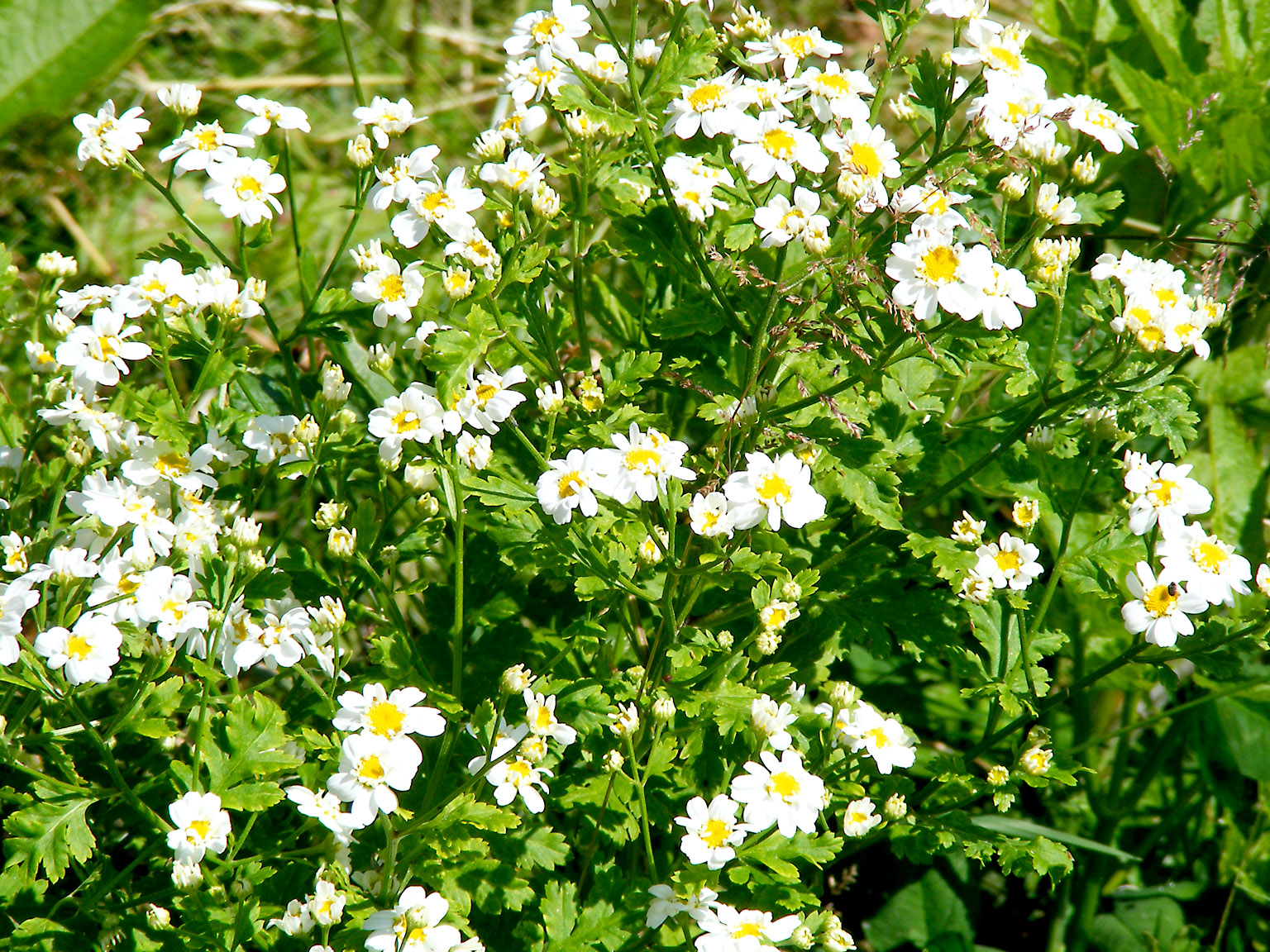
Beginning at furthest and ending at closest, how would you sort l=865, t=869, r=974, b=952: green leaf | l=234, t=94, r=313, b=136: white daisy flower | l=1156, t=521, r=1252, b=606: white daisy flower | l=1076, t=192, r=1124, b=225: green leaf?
l=865, t=869, r=974, b=952: green leaf
l=1076, t=192, r=1124, b=225: green leaf
l=234, t=94, r=313, b=136: white daisy flower
l=1156, t=521, r=1252, b=606: white daisy flower

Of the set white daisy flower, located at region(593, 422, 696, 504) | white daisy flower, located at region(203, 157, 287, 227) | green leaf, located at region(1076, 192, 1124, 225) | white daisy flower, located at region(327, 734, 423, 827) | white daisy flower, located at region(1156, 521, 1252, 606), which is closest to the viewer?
white daisy flower, located at region(327, 734, 423, 827)

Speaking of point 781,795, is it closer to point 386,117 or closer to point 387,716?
point 387,716

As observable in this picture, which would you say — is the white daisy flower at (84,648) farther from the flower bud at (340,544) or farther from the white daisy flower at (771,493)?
the white daisy flower at (771,493)

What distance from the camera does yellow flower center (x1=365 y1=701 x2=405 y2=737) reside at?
2074 mm

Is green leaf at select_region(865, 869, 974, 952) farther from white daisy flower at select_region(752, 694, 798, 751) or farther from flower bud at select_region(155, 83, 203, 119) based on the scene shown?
flower bud at select_region(155, 83, 203, 119)

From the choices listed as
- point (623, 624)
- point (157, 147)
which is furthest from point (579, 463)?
point (157, 147)

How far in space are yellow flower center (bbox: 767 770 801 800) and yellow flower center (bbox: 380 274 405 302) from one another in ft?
4.24

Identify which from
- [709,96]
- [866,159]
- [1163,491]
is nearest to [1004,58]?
[866,159]

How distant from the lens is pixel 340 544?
2283mm

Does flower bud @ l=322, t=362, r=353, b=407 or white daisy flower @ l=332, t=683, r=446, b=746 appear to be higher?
flower bud @ l=322, t=362, r=353, b=407

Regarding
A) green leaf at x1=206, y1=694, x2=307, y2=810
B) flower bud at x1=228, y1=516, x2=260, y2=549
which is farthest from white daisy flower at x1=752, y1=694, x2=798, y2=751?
flower bud at x1=228, y1=516, x2=260, y2=549

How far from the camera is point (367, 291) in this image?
7.91 feet

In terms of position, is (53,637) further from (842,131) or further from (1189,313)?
(1189,313)

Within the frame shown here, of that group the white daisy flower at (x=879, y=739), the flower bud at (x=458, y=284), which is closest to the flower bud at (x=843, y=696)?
the white daisy flower at (x=879, y=739)
